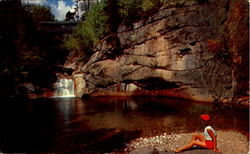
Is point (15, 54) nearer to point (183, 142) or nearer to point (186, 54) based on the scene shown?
point (186, 54)

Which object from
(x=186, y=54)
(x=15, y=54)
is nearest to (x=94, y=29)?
(x=15, y=54)

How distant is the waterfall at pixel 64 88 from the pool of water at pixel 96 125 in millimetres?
8888

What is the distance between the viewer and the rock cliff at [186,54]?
18.7 meters

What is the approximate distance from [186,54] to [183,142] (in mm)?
13100

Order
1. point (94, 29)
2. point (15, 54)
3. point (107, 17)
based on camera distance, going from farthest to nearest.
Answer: point (94, 29), point (107, 17), point (15, 54)

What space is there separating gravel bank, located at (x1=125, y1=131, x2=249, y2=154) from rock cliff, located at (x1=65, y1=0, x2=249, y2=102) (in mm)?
9763

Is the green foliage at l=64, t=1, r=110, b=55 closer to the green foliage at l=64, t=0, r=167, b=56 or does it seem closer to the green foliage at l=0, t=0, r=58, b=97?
the green foliage at l=64, t=0, r=167, b=56

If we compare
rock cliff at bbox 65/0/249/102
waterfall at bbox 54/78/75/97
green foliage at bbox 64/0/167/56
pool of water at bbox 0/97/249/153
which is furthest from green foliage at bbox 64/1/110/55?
pool of water at bbox 0/97/249/153

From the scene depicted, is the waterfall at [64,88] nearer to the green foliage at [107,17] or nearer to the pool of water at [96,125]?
the green foliage at [107,17]

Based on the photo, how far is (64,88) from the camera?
27.7 meters

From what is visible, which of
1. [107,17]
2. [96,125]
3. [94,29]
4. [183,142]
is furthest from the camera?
[94,29]

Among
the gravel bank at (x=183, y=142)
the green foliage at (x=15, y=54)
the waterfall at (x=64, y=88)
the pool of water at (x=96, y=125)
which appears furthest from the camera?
the waterfall at (x=64, y=88)

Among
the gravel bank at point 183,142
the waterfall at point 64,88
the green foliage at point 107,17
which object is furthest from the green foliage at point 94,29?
the gravel bank at point 183,142

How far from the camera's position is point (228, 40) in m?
19.2
